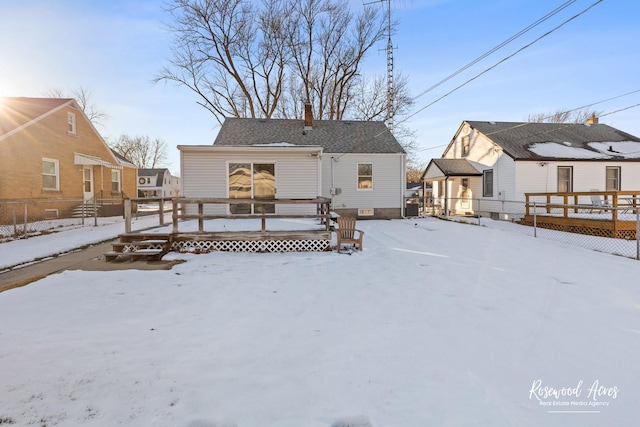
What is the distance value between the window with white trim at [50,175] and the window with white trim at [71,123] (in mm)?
2202

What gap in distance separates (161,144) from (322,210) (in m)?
61.6

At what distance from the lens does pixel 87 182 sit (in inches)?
728

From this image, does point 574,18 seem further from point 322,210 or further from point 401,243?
point 322,210

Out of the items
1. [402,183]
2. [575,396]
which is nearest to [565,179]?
[402,183]

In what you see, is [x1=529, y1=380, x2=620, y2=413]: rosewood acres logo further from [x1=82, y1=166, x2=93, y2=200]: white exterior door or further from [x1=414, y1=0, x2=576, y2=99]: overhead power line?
[x1=82, y1=166, x2=93, y2=200]: white exterior door

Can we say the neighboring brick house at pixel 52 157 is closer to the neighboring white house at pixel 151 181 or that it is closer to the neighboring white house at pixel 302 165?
the neighboring white house at pixel 302 165

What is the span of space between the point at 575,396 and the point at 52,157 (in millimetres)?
20915

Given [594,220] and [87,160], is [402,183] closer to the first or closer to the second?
[594,220]

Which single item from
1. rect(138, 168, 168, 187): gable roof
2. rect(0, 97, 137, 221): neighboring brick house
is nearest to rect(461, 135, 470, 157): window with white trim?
rect(0, 97, 137, 221): neighboring brick house

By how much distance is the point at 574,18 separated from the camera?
620cm

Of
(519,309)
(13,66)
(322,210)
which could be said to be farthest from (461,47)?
(13,66)

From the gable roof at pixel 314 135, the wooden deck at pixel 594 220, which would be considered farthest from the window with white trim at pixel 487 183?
the gable roof at pixel 314 135

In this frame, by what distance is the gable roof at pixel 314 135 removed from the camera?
16.4 meters

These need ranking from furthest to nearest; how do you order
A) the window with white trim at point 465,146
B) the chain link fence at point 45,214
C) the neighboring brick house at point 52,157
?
the window with white trim at point 465,146, the neighboring brick house at point 52,157, the chain link fence at point 45,214
